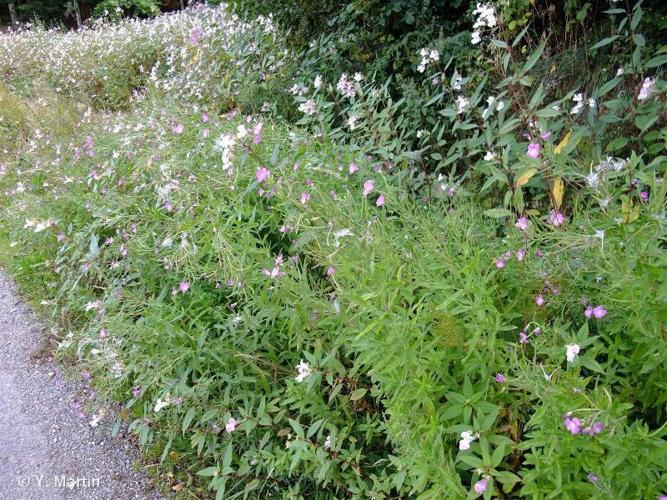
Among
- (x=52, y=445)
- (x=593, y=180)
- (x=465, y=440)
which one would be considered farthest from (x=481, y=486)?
(x=52, y=445)

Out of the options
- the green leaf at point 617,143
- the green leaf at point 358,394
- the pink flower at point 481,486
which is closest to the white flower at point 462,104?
the green leaf at point 617,143

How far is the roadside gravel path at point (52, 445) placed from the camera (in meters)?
2.65

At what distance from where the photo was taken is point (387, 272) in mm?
1705

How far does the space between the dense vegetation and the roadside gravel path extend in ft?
0.53

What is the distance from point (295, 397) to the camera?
2.21 metres

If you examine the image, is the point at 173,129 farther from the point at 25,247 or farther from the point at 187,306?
the point at 25,247

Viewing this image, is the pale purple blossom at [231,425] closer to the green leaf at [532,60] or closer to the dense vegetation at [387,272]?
the dense vegetation at [387,272]

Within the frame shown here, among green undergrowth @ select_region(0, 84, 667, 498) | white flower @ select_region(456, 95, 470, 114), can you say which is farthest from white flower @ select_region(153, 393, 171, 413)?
white flower @ select_region(456, 95, 470, 114)

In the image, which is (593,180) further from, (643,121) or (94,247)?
(94,247)

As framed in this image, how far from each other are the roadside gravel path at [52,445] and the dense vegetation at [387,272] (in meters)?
0.16

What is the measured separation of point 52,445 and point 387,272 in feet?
7.18

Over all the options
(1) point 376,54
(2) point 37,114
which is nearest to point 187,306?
(1) point 376,54

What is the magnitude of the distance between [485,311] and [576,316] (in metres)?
0.38

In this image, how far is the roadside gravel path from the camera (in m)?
2.65
